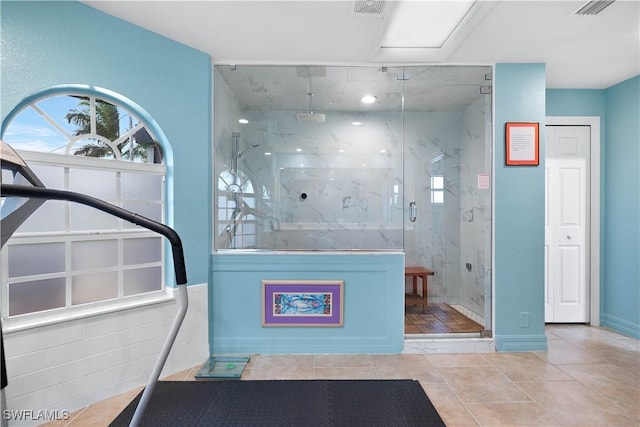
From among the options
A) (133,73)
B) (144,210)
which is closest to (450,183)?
(144,210)

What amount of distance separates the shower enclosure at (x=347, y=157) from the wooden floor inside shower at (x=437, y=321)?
12cm

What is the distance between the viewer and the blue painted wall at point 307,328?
286 centimetres

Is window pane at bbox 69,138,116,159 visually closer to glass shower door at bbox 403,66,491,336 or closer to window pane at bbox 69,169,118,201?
window pane at bbox 69,169,118,201

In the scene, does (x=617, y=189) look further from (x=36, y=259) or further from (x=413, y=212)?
(x=36, y=259)

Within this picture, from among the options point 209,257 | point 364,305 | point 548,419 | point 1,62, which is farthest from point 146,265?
point 548,419

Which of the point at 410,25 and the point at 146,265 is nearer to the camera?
the point at 410,25

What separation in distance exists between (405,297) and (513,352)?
3.53ft

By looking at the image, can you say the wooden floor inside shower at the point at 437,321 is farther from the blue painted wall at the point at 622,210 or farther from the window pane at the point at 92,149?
the window pane at the point at 92,149

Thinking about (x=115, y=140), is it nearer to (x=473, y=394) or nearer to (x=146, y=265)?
(x=146, y=265)

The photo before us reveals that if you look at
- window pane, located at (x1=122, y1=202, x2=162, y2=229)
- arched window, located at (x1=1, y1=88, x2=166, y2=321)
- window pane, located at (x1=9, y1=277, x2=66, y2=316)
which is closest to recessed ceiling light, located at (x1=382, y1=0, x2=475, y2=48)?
arched window, located at (x1=1, y1=88, x2=166, y2=321)

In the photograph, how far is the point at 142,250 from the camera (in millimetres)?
2490

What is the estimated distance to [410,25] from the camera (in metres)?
2.30

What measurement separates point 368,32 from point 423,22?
39 centimetres

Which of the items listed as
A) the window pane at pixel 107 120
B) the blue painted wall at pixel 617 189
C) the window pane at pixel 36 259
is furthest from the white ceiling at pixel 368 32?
A: the window pane at pixel 36 259
